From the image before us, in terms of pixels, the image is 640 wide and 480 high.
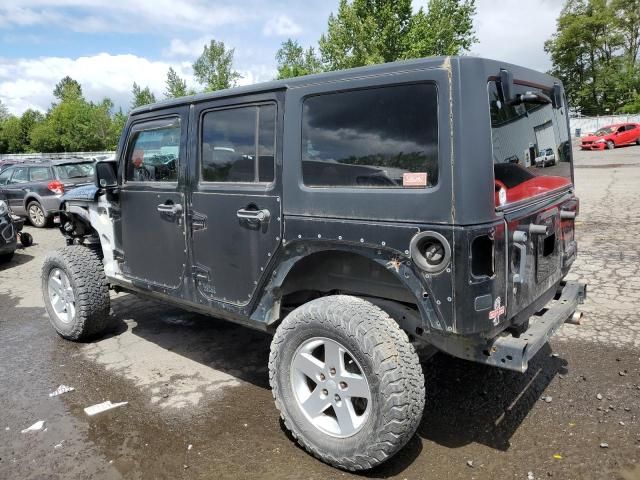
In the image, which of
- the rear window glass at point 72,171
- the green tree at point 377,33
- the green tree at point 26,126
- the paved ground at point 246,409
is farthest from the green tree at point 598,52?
the green tree at point 26,126

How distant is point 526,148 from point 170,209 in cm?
246

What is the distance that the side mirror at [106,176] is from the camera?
4270 mm

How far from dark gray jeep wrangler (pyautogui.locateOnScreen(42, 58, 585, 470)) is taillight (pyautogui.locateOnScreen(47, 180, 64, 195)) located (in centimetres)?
914

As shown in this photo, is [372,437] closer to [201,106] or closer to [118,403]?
[118,403]

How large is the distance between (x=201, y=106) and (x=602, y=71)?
6042 centimetres

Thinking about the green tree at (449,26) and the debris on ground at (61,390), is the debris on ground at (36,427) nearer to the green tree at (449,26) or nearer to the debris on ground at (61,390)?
the debris on ground at (61,390)

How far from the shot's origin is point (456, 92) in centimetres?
237

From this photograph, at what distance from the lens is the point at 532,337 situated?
2.79 m

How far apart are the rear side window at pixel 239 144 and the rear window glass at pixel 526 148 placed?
52.1 inches

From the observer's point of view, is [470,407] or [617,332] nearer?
[470,407]

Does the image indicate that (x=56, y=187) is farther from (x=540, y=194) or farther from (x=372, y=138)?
(x=540, y=194)

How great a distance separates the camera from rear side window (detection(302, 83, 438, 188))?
8.14 ft

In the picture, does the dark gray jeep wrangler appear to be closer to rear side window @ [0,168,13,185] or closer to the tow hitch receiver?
the tow hitch receiver

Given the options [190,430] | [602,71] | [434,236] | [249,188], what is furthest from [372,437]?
[602,71]
